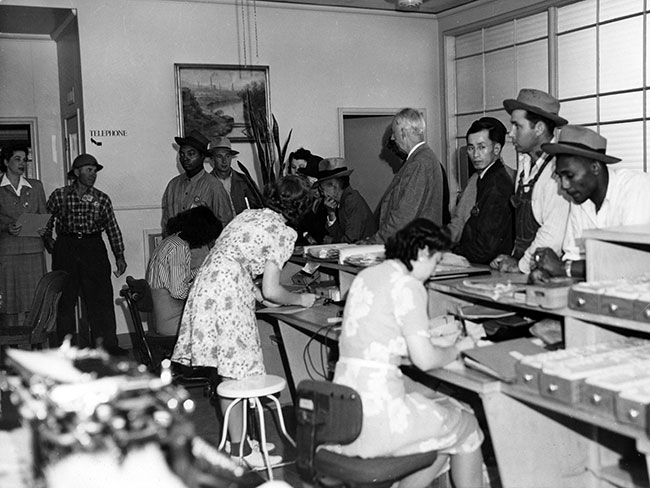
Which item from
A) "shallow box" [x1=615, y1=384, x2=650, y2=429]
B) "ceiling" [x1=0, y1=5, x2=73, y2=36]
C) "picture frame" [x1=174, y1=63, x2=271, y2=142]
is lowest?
"shallow box" [x1=615, y1=384, x2=650, y2=429]

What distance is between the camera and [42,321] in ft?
13.4

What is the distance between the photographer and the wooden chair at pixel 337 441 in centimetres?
237

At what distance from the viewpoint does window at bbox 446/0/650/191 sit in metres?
5.75

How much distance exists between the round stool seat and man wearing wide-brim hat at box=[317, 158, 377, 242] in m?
1.92

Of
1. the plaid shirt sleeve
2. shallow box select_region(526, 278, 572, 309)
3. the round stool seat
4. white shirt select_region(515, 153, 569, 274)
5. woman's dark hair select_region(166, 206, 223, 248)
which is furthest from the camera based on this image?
the plaid shirt sleeve

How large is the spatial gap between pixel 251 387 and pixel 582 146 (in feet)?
5.34

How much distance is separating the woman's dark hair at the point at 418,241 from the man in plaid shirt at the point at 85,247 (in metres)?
3.68

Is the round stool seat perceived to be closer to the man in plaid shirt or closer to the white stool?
the white stool

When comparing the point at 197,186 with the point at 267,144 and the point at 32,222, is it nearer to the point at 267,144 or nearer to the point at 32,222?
the point at 267,144

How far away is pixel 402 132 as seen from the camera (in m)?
4.17

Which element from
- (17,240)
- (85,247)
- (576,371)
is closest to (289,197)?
(576,371)

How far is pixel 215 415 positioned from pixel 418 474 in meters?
2.06

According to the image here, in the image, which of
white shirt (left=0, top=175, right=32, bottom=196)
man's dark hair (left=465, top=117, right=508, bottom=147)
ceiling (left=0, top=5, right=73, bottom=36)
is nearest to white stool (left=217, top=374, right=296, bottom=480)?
man's dark hair (left=465, top=117, right=508, bottom=147)

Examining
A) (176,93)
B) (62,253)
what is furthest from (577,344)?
(176,93)
